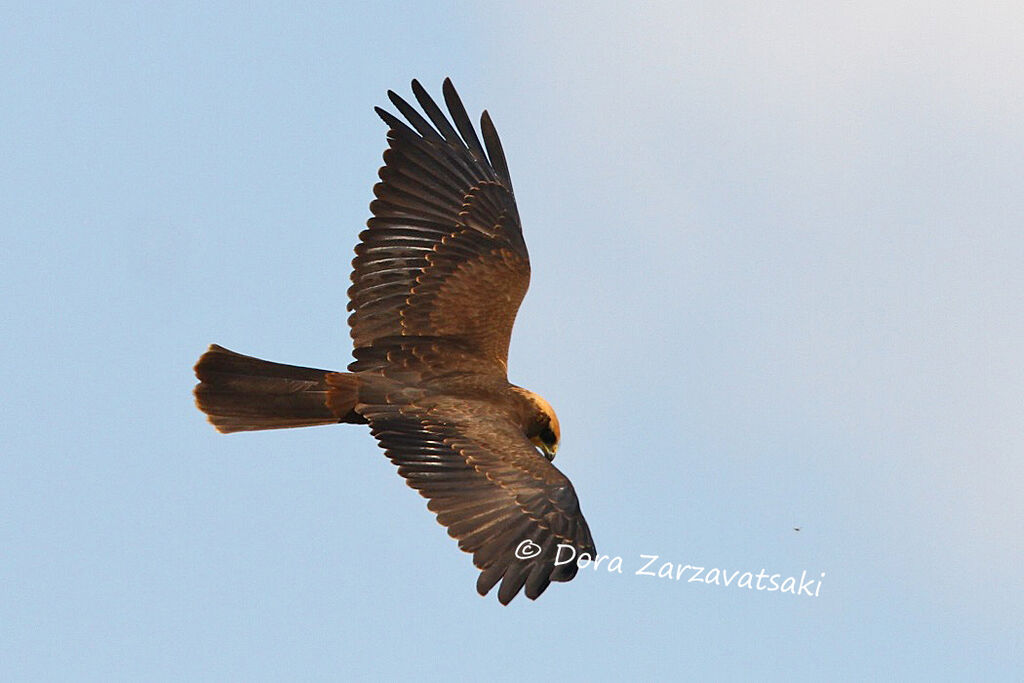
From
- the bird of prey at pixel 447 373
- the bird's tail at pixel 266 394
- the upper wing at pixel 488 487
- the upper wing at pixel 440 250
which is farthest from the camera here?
the upper wing at pixel 440 250

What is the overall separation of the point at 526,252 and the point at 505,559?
314 cm

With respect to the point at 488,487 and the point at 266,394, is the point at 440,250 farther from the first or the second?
the point at 488,487

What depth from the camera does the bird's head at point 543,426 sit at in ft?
36.3

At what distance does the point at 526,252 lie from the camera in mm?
11992

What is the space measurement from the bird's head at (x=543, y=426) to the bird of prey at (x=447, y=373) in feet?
0.04

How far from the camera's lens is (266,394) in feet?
35.9

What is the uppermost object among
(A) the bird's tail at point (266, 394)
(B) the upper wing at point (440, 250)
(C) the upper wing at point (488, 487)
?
(B) the upper wing at point (440, 250)

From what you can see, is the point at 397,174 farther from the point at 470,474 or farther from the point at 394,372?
the point at 470,474

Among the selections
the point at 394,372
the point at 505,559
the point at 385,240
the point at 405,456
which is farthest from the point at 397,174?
the point at 505,559

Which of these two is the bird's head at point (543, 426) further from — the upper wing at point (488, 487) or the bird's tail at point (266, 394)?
the bird's tail at point (266, 394)

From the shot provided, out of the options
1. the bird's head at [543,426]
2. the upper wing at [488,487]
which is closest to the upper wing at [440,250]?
the bird's head at [543,426]

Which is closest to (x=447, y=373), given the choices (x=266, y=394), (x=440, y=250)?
(x=440, y=250)

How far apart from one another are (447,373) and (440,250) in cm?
107

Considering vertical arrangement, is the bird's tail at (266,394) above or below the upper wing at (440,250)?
below
